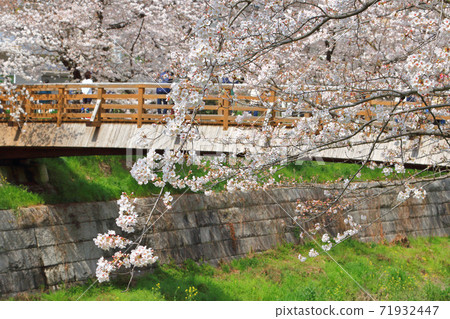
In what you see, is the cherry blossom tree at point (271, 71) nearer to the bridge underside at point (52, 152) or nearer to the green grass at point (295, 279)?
the bridge underside at point (52, 152)

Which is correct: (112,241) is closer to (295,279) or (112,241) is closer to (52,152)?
(52,152)

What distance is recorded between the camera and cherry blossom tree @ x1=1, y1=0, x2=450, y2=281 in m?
4.61

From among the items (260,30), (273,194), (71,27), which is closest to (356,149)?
(260,30)

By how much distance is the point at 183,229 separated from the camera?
52.9 ft

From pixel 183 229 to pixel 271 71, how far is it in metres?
8.29

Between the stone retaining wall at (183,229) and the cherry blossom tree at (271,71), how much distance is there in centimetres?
156

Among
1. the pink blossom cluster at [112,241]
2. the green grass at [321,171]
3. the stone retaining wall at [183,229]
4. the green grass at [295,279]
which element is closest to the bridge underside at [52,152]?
the stone retaining wall at [183,229]

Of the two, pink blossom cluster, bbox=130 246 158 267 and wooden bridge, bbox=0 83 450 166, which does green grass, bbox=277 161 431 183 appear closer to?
wooden bridge, bbox=0 83 450 166

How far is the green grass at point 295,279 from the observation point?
1357 centimetres

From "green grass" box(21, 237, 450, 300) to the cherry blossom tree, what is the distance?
10.1 ft

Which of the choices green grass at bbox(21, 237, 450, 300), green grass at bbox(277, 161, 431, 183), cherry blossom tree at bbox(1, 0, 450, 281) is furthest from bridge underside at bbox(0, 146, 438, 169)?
green grass at bbox(277, 161, 431, 183)

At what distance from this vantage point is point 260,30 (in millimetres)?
5781

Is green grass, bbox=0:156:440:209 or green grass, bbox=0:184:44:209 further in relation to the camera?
green grass, bbox=0:156:440:209

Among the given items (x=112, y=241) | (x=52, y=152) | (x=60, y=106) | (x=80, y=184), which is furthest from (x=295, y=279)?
(x=112, y=241)
